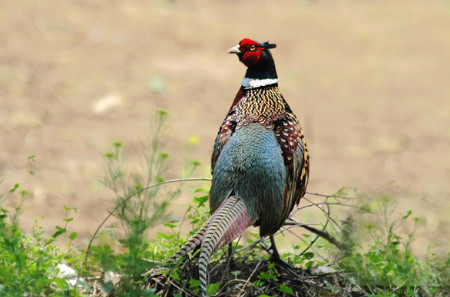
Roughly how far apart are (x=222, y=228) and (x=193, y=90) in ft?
21.0

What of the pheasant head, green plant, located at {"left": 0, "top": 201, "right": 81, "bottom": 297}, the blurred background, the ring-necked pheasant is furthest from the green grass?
the blurred background

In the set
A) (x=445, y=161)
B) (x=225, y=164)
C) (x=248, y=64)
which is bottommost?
(x=445, y=161)

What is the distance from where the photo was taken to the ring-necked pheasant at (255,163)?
4203 mm

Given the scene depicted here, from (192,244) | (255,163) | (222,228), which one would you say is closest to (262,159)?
(255,163)

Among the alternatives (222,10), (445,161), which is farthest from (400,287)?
(222,10)

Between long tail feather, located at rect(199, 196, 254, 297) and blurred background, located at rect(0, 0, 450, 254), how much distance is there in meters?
3.02

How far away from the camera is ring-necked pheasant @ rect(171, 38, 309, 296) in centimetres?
420

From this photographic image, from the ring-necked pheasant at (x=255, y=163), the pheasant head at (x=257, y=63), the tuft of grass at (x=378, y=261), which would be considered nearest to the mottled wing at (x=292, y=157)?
the ring-necked pheasant at (x=255, y=163)

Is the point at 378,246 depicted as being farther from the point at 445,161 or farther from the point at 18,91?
the point at 18,91

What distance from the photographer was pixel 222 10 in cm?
1271

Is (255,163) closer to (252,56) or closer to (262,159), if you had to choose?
(262,159)

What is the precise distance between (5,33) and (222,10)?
11.5 feet

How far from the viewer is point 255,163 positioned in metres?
4.33

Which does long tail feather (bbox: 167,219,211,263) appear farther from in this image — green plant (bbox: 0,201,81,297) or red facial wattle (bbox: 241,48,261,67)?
red facial wattle (bbox: 241,48,261,67)
